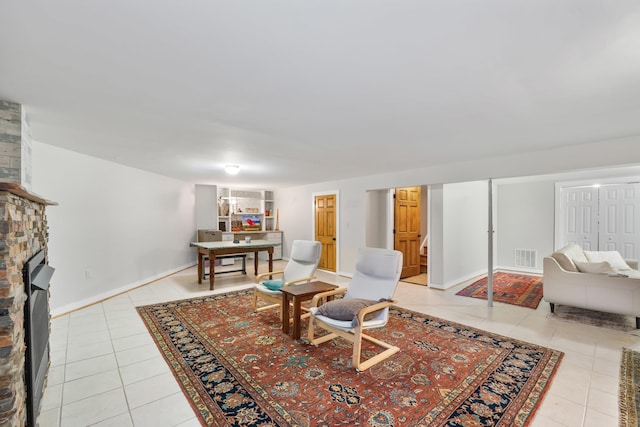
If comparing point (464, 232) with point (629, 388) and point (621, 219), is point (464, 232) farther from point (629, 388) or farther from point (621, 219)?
point (629, 388)

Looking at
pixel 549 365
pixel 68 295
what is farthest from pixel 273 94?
pixel 68 295

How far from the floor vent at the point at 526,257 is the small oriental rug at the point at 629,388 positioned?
13.5 ft

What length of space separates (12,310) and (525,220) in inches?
325

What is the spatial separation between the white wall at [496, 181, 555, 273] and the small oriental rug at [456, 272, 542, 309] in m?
0.72

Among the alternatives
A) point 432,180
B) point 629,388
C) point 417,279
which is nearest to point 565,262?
point 629,388

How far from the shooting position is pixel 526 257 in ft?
21.7

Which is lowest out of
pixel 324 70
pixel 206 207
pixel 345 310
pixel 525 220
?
pixel 345 310

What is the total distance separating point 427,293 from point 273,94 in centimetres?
432

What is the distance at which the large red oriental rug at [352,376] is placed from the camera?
1927 mm

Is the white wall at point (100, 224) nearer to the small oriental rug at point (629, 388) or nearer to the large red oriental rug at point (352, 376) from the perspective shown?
the large red oriental rug at point (352, 376)

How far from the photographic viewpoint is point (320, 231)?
7246 mm

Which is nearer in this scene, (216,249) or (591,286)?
(591,286)

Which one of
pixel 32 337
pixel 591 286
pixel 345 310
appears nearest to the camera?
pixel 32 337

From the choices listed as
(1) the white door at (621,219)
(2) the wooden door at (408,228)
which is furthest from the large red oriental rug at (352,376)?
(1) the white door at (621,219)
